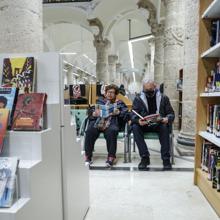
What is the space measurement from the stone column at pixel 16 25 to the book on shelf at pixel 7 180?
258 cm

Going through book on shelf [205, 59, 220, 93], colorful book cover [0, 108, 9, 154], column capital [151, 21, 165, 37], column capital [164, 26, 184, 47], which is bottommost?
colorful book cover [0, 108, 9, 154]

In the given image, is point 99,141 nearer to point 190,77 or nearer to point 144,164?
point 144,164

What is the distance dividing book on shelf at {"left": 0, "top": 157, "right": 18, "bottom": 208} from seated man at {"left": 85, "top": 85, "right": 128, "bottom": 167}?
8.09ft

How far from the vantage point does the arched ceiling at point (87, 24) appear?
11.6m

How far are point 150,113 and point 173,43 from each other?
10.7 feet

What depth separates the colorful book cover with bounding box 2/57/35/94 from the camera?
1867 millimetres

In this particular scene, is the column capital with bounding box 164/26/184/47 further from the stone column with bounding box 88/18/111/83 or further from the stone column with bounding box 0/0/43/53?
the stone column with bounding box 88/18/111/83

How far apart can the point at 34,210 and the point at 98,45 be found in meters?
12.0

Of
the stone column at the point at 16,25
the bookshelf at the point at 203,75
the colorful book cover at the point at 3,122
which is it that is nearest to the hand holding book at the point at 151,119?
the bookshelf at the point at 203,75

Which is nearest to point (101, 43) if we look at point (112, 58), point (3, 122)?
point (112, 58)

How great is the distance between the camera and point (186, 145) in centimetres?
441

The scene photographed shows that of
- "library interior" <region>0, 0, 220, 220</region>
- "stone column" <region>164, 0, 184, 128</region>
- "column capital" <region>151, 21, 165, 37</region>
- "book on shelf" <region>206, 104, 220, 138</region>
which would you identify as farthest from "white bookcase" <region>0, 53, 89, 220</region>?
"column capital" <region>151, 21, 165, 37</region>

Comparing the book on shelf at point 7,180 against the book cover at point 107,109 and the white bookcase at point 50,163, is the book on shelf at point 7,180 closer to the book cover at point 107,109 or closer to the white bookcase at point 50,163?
the white bookcase at point 50,163

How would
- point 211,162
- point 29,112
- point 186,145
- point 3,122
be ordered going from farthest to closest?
point 186,145
point 211,162
point 29,112
point 3,122
